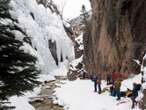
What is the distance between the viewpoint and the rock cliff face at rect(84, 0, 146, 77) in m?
27.6

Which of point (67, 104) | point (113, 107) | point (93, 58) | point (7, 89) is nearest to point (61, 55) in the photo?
point (93, 58)

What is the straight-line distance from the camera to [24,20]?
3741 cm

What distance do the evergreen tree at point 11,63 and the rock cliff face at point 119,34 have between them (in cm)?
1904

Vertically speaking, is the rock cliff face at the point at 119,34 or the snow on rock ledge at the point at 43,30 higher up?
the snow on rock ledge at the point at 43,30

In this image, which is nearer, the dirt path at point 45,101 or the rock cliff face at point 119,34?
the dirt path at point 45,101

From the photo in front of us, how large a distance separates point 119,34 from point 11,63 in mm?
23013

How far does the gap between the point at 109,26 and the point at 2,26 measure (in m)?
25.2

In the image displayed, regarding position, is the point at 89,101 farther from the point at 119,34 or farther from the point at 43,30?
the point at 43,30

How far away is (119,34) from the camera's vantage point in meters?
30.0

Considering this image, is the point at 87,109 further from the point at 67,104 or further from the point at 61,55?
the point at 61,55

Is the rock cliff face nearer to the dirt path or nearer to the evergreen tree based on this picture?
the dirt path

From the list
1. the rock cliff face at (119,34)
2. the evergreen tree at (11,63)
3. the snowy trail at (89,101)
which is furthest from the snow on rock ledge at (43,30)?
the evergreen tree at (11,63)

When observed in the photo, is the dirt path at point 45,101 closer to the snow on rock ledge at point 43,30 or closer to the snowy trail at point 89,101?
the snowy trail at point 89,101

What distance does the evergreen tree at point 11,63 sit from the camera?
7441 millimetres
